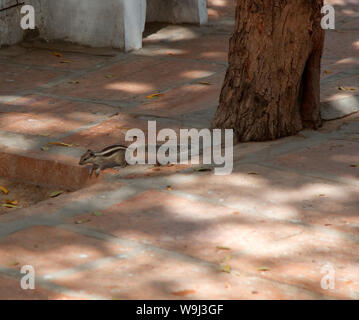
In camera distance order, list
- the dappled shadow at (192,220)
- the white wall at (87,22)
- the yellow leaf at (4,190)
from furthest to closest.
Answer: the white wall at (87,22) → the yellow leaf at (4,190) → the dappled shadow at (192,220)

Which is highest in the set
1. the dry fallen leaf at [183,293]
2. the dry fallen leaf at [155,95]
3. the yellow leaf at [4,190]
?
the dry fallen leaf at [155,95]

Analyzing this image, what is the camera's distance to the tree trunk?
5.70 meters

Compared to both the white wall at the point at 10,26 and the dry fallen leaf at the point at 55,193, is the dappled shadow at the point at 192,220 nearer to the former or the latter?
the dry fallen leaf at the point at 55,193

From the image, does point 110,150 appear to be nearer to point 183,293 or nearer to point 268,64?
point 268,64

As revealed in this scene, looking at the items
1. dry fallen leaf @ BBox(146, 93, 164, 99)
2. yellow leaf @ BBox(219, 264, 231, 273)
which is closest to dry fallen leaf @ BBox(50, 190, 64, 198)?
Answer: dry fallen leaf @ BBox(146, 93, 164, 99)

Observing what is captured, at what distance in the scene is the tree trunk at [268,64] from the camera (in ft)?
18.7

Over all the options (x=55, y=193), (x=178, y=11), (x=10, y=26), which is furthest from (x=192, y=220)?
(x=178, y=11)

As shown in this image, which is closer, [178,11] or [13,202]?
[13,202]

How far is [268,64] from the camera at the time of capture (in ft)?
18.9

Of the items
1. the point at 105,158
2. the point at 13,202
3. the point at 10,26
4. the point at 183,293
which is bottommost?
the point at 13,202

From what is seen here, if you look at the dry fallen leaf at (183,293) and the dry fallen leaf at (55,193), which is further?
the dry fallen leaf at (55,193)

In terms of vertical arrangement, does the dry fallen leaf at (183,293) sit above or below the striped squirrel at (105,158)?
below

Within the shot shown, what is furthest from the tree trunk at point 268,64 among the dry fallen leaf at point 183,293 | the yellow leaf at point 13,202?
the dry fallen leaf at point 183,293
